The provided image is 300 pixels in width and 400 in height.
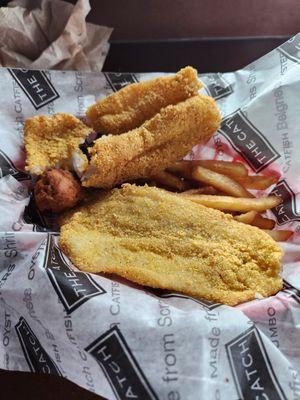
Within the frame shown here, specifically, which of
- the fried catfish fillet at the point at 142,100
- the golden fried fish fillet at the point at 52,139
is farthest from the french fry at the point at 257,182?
the golden fried fish fillet at the point at 52,139

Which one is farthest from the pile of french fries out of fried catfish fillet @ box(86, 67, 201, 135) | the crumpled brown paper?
the crumpled brown paper

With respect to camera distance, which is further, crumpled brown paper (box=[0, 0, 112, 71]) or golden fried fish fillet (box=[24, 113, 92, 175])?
crumpled brown paper (box=[0, 0, 112, 71])

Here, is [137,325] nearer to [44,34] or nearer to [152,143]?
[152,143]

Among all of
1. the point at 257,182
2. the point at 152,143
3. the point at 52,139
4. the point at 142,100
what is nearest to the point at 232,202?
the point at 257,182

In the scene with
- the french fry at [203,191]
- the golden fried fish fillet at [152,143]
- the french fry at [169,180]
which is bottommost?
the french fry at [203,191]

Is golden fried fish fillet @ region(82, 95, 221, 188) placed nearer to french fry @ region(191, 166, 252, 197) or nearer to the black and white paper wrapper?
french fry @ region(191, 166, 252, 197)

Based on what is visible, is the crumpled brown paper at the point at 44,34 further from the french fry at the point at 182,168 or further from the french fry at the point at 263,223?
the french fry at the point at 263,223

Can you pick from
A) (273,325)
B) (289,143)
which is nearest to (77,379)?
(273,325)
